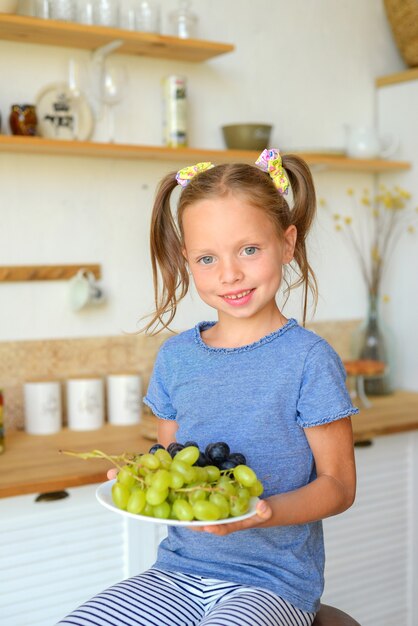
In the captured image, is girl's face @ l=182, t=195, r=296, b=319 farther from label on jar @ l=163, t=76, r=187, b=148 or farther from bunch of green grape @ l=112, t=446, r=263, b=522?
label on jar @ l=163, t=76, r=187, b=148

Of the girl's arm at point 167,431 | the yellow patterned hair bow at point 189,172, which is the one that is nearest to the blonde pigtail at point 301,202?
the yellow patterned hair bow at point 189,172

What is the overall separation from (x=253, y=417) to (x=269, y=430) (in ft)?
0.10

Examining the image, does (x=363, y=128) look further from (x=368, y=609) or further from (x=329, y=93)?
(x=368, y=609)

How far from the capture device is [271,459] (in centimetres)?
141

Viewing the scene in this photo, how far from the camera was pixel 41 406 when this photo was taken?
2.38m

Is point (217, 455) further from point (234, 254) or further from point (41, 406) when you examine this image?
point (41, 406)

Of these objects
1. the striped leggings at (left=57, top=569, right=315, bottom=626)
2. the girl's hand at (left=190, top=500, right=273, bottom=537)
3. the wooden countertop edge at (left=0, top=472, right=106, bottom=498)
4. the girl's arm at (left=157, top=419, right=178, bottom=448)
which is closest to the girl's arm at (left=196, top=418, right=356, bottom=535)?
the girl's hand at (left=190, top=500, right=273, bottom=537)

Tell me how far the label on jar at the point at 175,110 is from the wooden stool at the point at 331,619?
4.71 ft

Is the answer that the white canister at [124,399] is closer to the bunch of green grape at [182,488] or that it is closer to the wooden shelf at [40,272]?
the wooden shelf at [40,272]

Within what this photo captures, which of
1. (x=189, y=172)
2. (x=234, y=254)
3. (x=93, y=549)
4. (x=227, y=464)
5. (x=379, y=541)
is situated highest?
(x=189, y=172)

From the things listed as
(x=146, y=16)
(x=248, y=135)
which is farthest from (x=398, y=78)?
(x=146, y=16)

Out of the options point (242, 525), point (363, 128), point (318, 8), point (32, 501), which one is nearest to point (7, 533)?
point (32, 501)

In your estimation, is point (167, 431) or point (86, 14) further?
point (86, 14)

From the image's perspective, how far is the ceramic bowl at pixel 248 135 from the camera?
2635 millimetres
